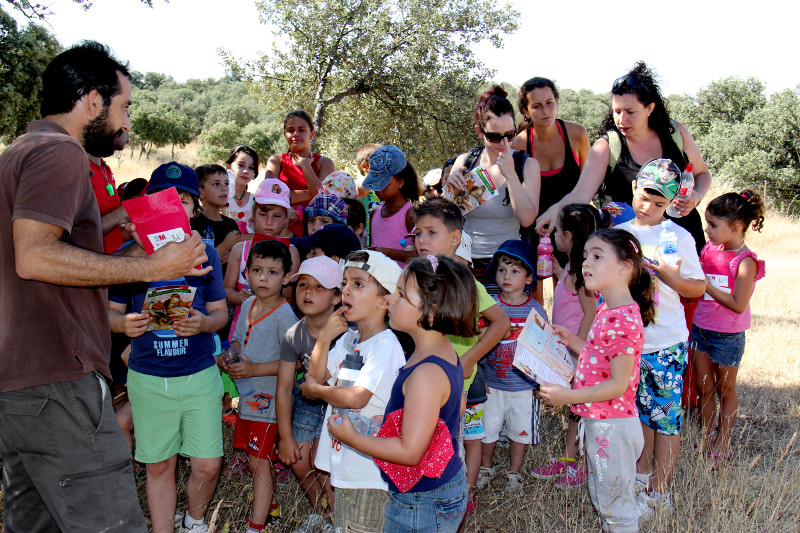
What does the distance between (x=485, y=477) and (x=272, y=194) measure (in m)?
2.90

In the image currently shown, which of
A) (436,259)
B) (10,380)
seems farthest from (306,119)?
(10,380)

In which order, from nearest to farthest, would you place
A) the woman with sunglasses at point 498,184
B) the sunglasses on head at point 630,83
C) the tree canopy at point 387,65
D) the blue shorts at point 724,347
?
the sunglasses on head at point 630,83
the woman with sunglasses at point 498,184
the blue shorts at point 724,347
the tree canopy at point 387,65

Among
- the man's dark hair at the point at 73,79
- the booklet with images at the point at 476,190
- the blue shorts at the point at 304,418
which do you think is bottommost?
the blue shorts at the point at 304,418

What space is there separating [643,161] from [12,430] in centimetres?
416

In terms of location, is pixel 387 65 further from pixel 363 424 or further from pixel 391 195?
pixel 363 424

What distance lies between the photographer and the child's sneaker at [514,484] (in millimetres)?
3896

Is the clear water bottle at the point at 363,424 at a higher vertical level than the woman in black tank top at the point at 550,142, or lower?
lower

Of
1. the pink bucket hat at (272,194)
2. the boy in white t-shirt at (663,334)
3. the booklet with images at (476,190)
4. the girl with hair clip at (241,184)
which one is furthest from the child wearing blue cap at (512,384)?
the girl with hair clip at (241,184)

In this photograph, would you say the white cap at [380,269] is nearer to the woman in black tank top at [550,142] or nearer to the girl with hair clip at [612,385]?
the girl with hair clip at [612,385]

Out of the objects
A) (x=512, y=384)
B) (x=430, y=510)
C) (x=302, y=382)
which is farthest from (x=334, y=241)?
(x=430, y=510)

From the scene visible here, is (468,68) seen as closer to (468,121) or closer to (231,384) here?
(468,121)

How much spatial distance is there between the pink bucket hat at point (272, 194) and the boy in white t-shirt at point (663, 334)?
288cm

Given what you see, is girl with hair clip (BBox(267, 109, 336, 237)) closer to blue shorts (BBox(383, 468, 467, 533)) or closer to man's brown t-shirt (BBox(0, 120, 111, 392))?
man's brown t-shirt (BBox(0, 120, 111, 392))

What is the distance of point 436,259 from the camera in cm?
260
